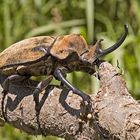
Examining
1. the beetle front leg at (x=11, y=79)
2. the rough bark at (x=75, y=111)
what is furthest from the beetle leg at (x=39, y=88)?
the beetle front leg at (x=11, y=79)

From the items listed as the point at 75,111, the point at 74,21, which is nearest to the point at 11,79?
the point at 75,111

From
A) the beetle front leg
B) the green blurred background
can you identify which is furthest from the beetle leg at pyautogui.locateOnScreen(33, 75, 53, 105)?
the green blurred background

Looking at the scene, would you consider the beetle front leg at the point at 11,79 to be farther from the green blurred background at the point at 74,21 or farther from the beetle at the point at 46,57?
the green blurred background at the point at 74,21

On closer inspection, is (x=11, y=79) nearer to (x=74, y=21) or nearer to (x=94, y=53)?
(x=94, y=53)

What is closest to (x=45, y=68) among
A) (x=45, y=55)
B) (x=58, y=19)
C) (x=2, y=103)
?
(x=45, y=55)

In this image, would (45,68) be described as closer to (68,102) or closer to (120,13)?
(68,102)

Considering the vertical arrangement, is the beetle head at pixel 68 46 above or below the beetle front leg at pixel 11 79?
above

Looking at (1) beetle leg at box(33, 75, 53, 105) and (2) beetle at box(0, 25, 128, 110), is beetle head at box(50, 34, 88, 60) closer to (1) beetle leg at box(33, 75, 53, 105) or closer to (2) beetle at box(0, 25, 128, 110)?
(2) beetle at box(0, 25, 128, 110)
